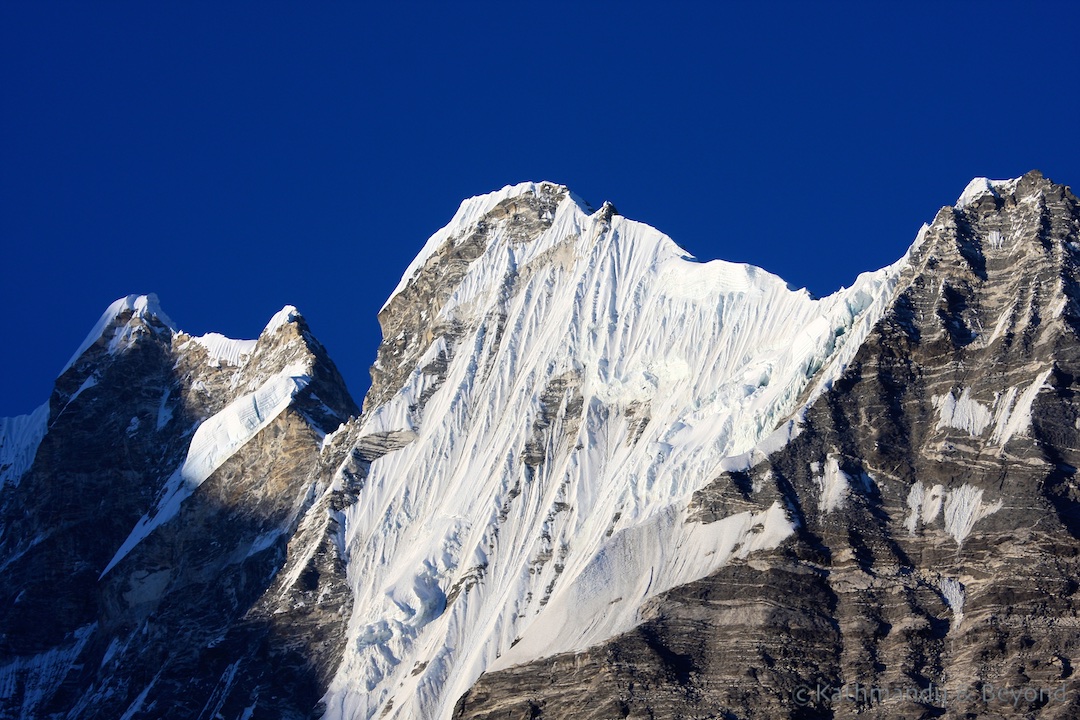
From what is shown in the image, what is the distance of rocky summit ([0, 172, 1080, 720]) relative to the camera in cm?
12181

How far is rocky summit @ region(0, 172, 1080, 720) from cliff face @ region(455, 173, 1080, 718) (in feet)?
0.56

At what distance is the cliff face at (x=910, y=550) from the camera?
118 meters

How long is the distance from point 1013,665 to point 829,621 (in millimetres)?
10316

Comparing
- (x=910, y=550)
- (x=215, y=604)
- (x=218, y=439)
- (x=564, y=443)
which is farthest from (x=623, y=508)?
(x=218, y=439)

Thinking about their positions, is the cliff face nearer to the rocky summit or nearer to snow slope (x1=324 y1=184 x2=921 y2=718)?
the rocky summit

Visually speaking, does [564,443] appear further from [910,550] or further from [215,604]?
[910,550]

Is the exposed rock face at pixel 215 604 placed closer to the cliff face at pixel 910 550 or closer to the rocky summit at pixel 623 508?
the rocky summit at pixel 623 508

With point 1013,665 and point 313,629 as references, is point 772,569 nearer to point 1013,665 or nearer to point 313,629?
point 1013,665

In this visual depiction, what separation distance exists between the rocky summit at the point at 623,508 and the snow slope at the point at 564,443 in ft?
0.86

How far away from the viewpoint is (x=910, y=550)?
127 m

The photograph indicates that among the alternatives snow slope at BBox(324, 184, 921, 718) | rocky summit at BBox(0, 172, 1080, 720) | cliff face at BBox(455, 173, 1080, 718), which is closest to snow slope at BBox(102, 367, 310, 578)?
rocky summit at BBox(0, 172, 1080, 720)

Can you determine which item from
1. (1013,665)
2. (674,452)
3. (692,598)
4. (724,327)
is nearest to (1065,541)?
(1013,665)

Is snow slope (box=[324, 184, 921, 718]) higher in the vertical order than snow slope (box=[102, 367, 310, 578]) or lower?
lower

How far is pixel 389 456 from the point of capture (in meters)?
170
